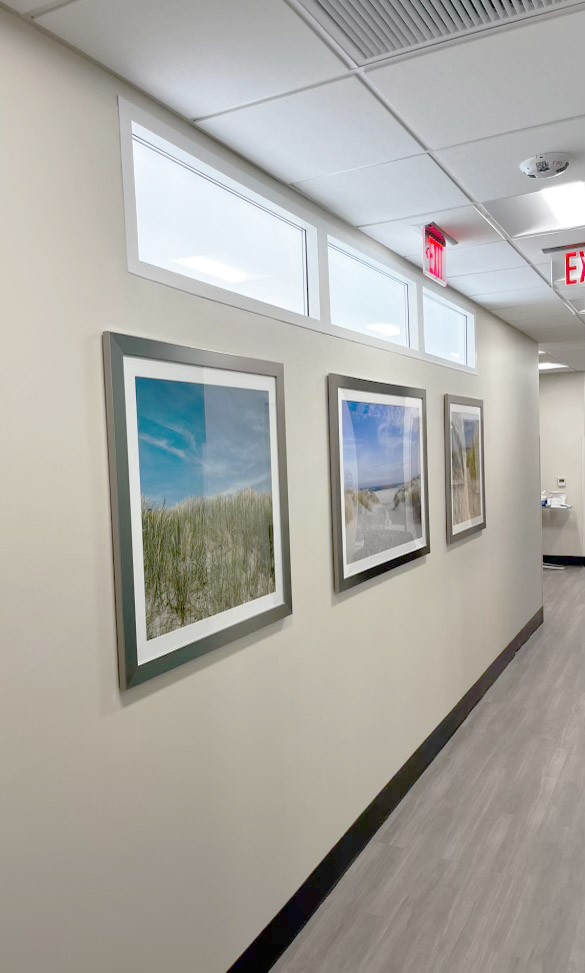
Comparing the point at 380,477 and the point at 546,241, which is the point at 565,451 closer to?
the point at 546,241

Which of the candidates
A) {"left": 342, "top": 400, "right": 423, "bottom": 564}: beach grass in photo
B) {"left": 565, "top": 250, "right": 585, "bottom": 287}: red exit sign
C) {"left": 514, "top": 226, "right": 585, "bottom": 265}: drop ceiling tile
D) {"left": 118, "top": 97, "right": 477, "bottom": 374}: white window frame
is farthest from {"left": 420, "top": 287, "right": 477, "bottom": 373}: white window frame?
{"left": 565, "top": 250, "right": 585, "bottom": 287}: red exit sign

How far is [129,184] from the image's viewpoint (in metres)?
1.82

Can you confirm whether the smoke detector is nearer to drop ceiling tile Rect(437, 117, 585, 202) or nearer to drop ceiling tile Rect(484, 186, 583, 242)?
drop ceiling tile Rect(437, 117, 585, 202)

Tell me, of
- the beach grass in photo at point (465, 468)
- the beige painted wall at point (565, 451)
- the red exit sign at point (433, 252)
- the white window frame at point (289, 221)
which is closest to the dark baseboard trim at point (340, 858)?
the beach grass in photo at point (465, 468)

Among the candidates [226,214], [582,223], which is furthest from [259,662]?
[582,223]

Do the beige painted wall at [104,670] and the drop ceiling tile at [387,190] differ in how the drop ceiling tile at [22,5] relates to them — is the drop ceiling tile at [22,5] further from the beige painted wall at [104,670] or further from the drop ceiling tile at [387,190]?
the drop ceiling tile at [387,190]

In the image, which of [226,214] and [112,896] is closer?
[112,896]

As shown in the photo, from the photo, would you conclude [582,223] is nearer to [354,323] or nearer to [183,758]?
[354,323]

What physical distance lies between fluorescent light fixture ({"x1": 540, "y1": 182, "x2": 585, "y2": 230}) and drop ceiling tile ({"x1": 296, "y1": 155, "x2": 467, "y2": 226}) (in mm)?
315

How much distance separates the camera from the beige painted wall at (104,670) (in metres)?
1.52

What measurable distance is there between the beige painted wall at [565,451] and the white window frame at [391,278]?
6.62m

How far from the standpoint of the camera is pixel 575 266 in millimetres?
3314

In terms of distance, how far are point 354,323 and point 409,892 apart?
2213 mm

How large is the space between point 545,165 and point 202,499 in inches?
58.2
